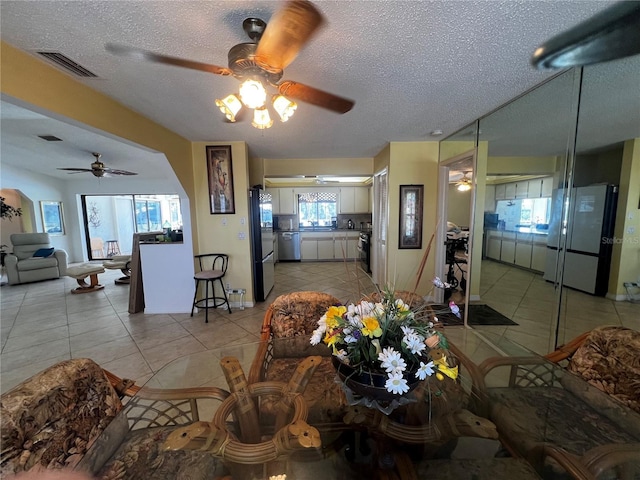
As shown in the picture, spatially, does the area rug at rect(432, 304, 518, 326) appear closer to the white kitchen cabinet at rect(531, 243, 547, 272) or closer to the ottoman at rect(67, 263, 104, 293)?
the white kitchen cabinet at rect(531, 243, 547, 272)

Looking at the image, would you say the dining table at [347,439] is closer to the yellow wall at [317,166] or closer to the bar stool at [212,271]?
the bar stool at [212,271]

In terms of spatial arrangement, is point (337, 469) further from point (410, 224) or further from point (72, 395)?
point (410, 224)

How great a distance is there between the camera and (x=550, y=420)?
1.20 m

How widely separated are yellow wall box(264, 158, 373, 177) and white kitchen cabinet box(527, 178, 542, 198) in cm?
253

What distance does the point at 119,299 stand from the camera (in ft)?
14.3

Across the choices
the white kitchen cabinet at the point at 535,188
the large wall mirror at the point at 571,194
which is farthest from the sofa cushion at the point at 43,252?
the white kitchen cabinet at the point at 535,188

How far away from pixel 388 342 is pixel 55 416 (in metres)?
1.27

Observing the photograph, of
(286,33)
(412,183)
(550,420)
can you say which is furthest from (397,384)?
(412,183)

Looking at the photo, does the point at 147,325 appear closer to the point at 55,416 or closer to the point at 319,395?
the point at 55,416

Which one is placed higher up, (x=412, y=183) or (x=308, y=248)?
(x=412, y=183)

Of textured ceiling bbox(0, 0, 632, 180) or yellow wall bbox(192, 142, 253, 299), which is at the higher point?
textured ceiling bbox(0, 0, 632, 180)

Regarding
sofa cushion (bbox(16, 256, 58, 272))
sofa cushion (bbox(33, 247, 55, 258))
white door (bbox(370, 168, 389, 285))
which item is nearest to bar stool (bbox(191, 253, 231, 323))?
white door (bbox(370, 168, 389, 285))

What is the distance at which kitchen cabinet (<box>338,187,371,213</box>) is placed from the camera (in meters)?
7.37

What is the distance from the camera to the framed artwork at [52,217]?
264 inches
